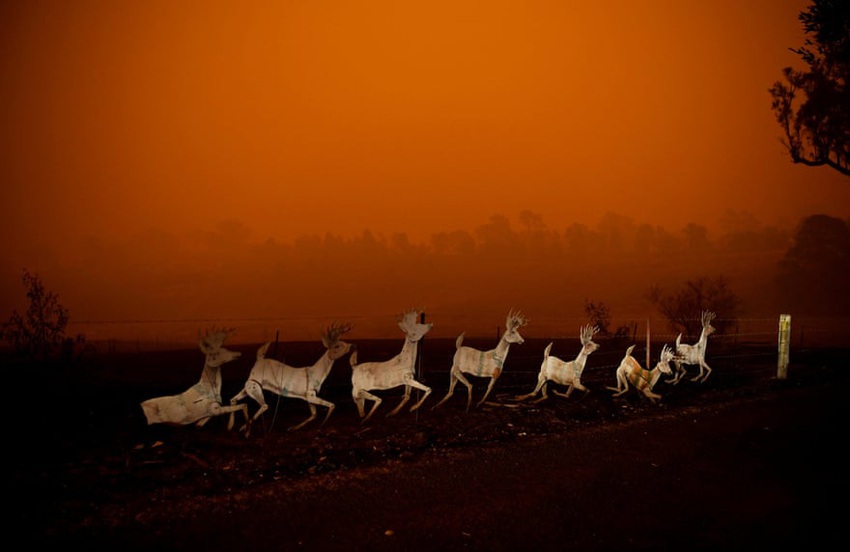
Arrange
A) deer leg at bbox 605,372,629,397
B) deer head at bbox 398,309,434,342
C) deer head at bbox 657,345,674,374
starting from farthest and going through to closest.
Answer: deer head at bbox 657,345,674,374
deer leg at bbox 605,372,629,397
deer head at bbox 398,309,434,342

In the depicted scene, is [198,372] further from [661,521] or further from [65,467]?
[661,521]

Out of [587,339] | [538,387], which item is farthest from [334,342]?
[587,339]

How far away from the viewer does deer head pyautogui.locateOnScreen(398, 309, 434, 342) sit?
30.8 ft

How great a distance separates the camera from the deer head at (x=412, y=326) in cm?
939

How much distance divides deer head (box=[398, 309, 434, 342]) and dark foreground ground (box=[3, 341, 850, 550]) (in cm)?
146

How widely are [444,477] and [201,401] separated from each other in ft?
12.1

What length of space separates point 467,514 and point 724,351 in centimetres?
2083

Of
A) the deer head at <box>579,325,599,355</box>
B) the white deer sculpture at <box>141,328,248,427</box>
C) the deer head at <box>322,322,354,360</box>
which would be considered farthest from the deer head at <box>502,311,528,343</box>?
the white deer sculpture at <box>141,328,248,427</box>

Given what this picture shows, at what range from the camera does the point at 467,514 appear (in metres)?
5.96

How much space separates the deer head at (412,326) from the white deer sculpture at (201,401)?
2761 millimetres

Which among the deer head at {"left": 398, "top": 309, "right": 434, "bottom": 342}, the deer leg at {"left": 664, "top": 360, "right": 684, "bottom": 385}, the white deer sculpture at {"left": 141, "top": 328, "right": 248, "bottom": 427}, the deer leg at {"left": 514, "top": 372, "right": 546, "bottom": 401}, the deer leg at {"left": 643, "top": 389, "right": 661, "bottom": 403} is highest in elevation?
the deer head at {"left": 398, "top": 309, "right": 434, "bottom": 342}

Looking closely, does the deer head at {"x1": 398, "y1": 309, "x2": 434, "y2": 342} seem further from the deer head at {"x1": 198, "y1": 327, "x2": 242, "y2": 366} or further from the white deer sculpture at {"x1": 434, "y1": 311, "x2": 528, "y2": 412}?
the deer head at {"x1": 198, "y1": 327, "x2": 242, "y2": 366}

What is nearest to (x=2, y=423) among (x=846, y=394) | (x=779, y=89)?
(x=846, y=394)

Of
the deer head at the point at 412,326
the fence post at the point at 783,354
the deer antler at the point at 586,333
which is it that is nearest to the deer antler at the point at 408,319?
the deer head at the point at 412,326
